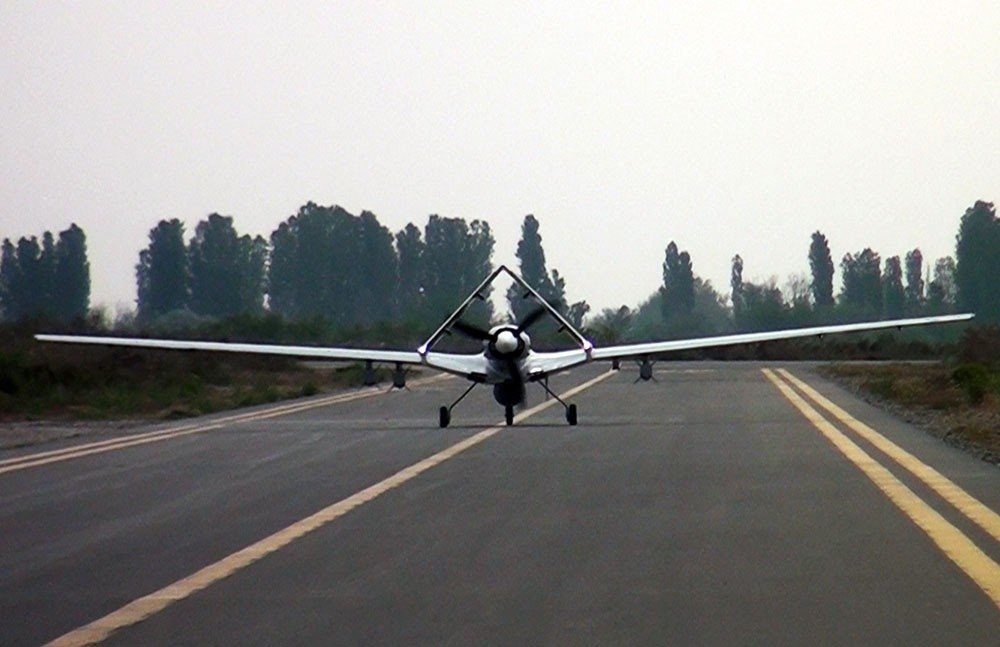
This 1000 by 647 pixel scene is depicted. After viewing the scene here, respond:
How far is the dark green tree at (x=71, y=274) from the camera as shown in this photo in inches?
3342

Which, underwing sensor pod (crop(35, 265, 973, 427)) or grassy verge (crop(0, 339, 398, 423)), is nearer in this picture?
underwing sensor pod (crop(35, 265, 973, 427))

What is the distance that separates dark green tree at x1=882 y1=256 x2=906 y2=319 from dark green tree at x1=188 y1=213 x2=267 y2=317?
37676 millimetres

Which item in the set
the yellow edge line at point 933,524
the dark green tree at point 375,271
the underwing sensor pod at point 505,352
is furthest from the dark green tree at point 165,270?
the yellow edge line at point 933,524

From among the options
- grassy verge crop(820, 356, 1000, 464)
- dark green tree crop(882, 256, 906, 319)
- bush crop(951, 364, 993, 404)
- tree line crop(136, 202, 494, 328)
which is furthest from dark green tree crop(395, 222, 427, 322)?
bush crop(951, 364, 993, 404)

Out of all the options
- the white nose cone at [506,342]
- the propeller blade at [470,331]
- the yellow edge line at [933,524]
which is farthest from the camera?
the propeller blade at [470,331]

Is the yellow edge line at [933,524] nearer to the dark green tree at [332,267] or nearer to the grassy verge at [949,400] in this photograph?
the grassy verge at [949,400]

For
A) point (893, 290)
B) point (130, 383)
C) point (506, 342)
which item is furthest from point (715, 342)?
point (893, 290)

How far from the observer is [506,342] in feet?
90.4

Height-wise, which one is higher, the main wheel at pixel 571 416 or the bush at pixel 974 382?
the bush at pixel 974 382

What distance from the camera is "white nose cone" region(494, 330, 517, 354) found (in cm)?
2756

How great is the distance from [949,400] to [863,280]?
90857 millimetres

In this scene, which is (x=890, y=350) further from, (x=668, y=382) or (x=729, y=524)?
(x=729, y=524)

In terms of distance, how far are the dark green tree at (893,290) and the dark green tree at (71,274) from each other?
1842 inches

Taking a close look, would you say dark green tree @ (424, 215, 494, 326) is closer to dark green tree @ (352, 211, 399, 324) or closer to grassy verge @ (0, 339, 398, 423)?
dark green tree @ (352, 211, 399, 324)
